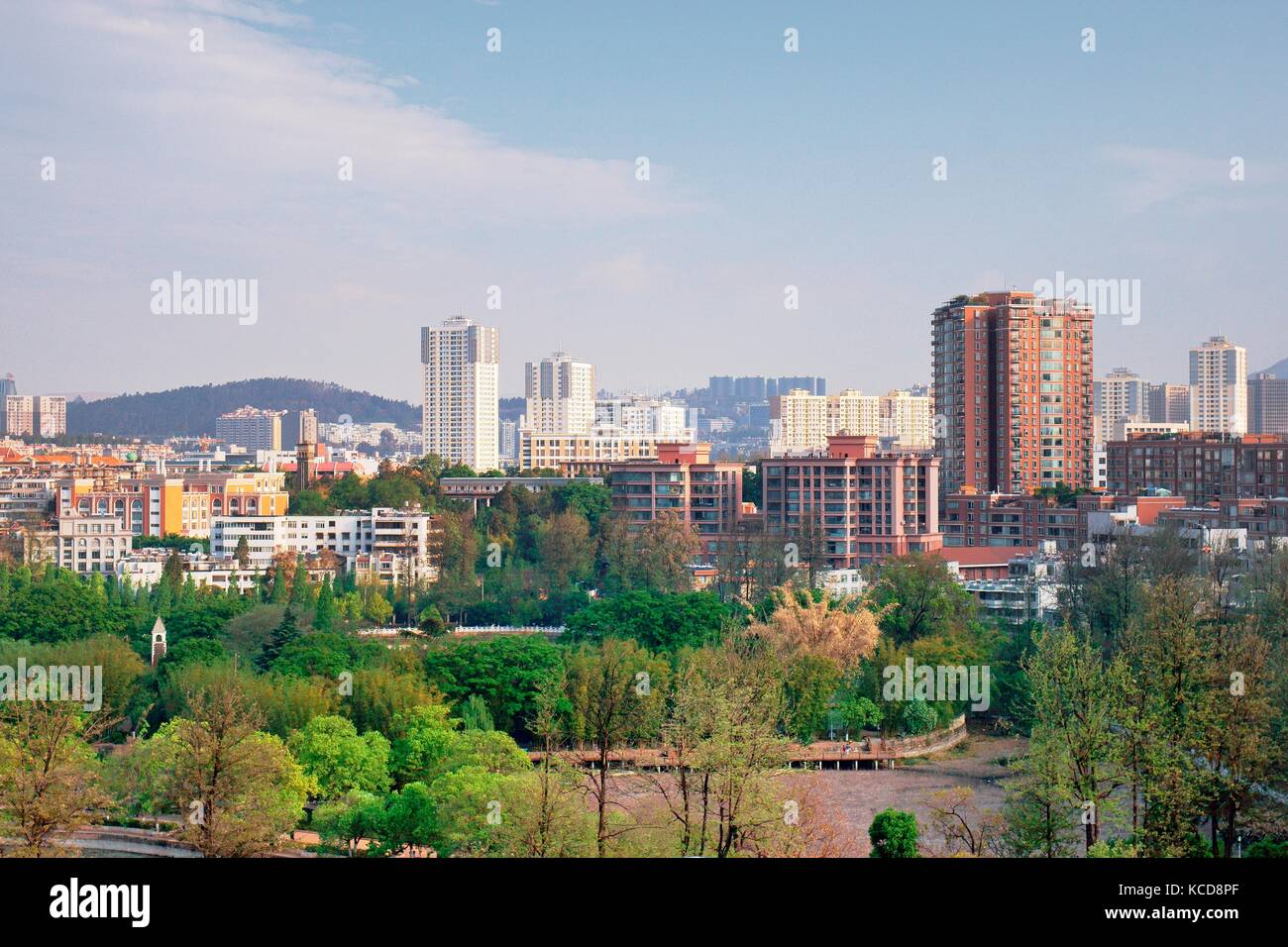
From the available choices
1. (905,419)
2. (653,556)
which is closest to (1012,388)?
(653,556)

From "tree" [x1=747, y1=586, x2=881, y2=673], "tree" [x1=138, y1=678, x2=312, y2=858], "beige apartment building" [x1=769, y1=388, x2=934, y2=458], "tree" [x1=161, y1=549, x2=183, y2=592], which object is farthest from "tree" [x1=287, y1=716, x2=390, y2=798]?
"beige apartment building" [x1=769, y1=388, x2=934, y2=458]

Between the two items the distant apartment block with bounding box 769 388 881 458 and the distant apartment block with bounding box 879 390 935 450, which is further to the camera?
the distant apartment block with bounding box 879 390 935 450

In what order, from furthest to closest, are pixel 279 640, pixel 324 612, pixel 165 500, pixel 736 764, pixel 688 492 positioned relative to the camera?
pixel 165 500 < pixel 688 492 < pixel 324 612 < pixel 279 640 < pixel 736 764

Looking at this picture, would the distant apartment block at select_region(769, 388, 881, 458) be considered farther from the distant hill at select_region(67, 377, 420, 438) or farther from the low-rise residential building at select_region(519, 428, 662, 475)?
the distant hill at select_region(67, 377, 420, 438)

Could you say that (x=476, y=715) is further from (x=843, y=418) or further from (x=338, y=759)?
(x=843, y=418)

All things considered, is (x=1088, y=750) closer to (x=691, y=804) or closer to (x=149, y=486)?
(x=691, y=804)

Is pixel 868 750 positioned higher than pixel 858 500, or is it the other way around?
pixel 858 500
